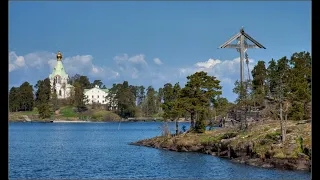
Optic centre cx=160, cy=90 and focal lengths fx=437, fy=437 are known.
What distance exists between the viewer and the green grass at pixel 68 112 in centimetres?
9381

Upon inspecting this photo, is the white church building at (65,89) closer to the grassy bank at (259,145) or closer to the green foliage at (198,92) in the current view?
the green foliage at (198,92)

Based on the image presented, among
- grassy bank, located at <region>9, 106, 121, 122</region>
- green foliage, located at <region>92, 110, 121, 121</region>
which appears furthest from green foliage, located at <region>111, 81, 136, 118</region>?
grassy bank, located at <region>9, 106, 121, 122</region>

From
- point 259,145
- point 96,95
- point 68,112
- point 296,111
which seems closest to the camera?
point 259,145

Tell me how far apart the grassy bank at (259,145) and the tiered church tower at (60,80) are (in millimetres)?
70638

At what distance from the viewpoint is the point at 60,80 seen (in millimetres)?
100812

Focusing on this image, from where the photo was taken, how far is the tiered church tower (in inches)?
3910

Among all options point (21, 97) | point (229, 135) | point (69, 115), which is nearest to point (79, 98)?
point (69, 115)

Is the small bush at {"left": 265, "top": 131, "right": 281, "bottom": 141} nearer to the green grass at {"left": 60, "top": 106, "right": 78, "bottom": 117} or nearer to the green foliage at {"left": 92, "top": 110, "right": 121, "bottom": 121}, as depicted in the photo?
the green foliage at {"left": 92, "top": 110, "right": 121, "bottom": 121}

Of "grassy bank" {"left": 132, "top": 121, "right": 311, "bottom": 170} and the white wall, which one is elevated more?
the white wall

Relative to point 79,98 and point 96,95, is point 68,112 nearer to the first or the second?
point 79,98

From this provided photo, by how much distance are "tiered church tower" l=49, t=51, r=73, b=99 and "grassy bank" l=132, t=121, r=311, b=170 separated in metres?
70.6

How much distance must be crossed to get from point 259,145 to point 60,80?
276ft
